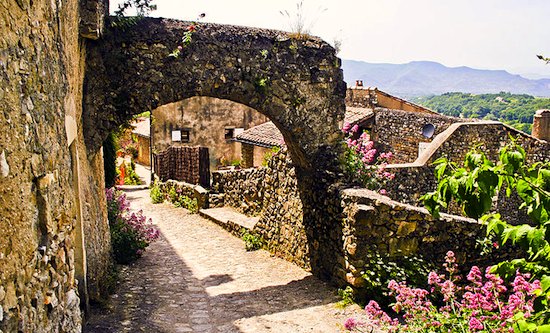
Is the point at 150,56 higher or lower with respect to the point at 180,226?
higher

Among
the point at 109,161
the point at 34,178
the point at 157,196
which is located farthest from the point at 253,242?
the point at 157,196

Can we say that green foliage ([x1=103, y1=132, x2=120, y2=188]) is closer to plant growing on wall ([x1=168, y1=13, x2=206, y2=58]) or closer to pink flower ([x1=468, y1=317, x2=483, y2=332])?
plant growing on wall ([x1=168, y1=13, x2=206, y2=58])

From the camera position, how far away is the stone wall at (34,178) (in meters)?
2.57

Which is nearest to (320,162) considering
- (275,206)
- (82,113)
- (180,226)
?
(275,206)

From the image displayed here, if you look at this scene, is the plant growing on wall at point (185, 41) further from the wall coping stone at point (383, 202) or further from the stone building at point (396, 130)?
the stone building at point (396, 130)

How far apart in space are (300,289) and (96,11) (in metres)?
5.06

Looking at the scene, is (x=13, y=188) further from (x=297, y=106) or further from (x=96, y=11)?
(x=297, y=106)

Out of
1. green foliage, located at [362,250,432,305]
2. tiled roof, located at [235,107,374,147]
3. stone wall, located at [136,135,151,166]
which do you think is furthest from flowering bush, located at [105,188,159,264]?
stone wall, located at [136,135,151,166]

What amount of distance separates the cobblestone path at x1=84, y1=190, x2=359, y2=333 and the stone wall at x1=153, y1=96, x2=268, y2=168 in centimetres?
1359

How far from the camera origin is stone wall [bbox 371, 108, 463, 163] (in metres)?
17.7

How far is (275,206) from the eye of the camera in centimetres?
1016

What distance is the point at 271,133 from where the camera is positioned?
18578 millimetres

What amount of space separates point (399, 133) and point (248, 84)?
11.2 metres

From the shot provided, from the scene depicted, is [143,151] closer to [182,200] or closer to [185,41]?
[182,200]
